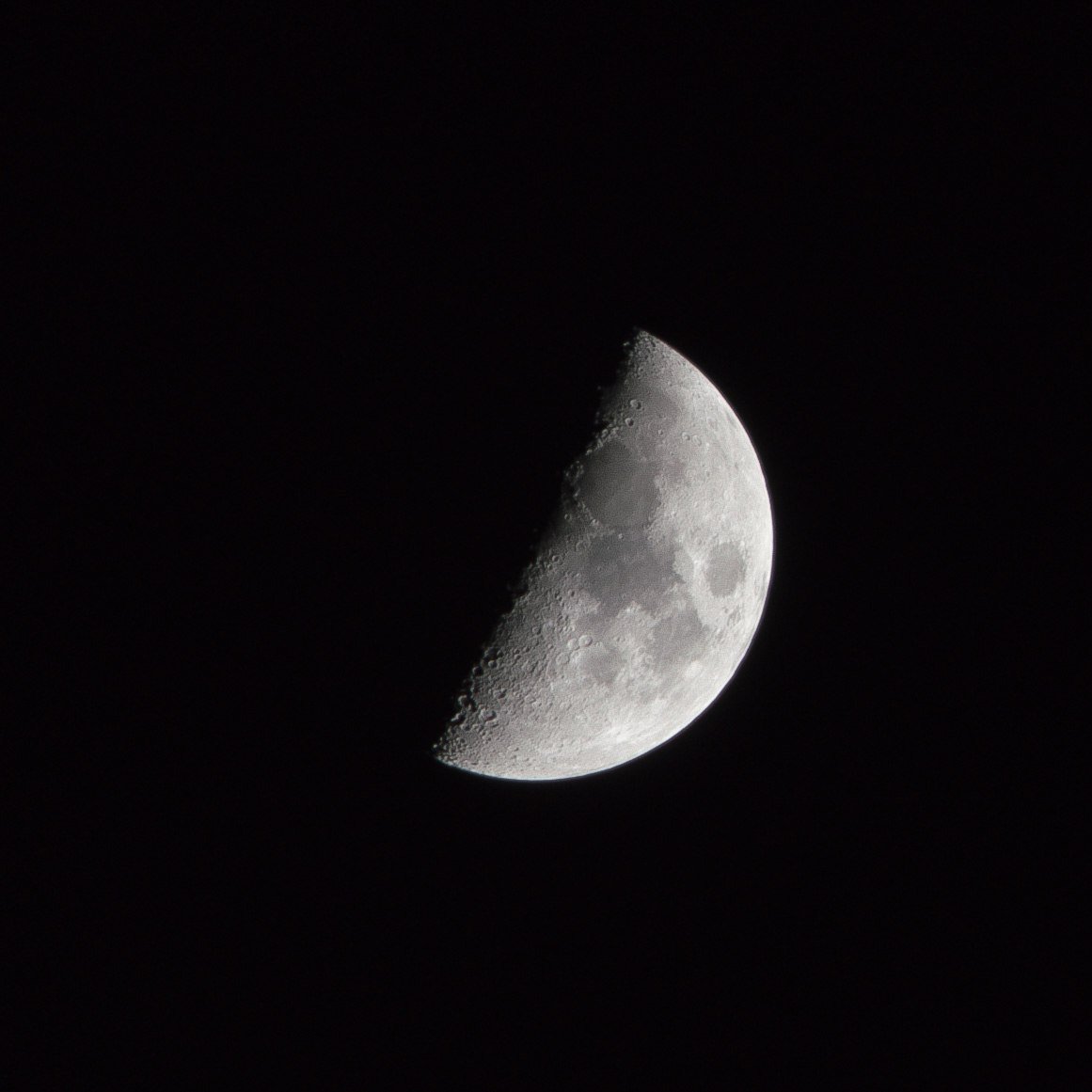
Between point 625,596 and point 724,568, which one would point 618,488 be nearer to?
point 625,596

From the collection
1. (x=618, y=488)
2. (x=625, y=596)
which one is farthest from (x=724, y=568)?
(x=618, y=488)

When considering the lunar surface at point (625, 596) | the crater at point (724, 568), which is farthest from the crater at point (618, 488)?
the crater at point (724, 568)

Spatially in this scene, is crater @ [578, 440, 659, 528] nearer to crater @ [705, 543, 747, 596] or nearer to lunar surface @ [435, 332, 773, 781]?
lunar surface @ [435, 332, 773, 781]

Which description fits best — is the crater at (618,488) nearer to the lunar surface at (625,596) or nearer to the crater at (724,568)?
the lunar surface at (625,596)

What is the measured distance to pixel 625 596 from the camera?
12.3ft

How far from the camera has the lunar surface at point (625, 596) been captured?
12.2 ft

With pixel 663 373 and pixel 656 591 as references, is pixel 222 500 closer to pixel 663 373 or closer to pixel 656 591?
pixel 656 591

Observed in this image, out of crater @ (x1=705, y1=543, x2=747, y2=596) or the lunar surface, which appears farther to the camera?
crater @ (x1=705, y1=543, x2=747, y2=596)

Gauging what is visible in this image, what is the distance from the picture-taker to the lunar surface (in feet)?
12.2

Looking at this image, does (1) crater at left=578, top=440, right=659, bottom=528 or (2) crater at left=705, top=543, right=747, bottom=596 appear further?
(2) crater at left=705, top=543, right=747, bottom=596

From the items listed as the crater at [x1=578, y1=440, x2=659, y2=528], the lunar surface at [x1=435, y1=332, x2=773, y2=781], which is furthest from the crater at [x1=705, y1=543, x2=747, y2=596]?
the crater at [x1=578, y1=440, x2=659, y2=528]

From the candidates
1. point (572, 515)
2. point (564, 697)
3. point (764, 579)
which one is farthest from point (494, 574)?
point (764, 579)

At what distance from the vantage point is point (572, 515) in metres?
3.67

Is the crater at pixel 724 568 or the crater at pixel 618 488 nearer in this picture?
the crater at pixel 618 488
